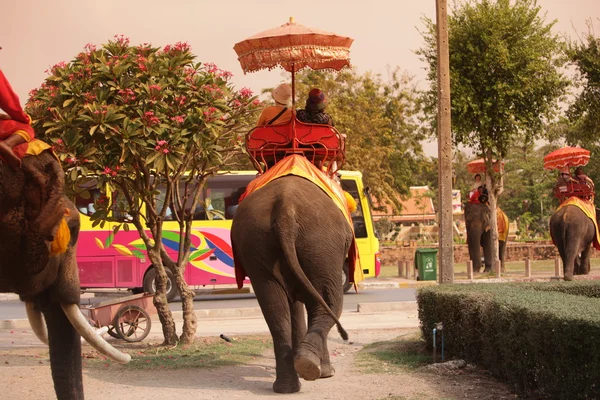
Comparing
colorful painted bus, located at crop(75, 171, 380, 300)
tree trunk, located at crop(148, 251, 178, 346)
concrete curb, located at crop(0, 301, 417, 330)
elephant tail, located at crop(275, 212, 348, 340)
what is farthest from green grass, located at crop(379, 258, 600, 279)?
elephant tail, located at crop(275, 212, 348, 340)

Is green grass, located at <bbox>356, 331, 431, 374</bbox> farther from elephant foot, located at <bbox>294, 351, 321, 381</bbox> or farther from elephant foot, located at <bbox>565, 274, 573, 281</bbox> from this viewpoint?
elephant foot, located at <bbox>565, 274, 573, 281</bbox>

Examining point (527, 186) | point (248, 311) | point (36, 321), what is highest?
point (527, 186)

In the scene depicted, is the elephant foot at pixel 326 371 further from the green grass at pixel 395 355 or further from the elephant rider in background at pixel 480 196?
the elephant rider in background at pixel 480 196

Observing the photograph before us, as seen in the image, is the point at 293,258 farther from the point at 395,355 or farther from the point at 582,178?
the point at 582,178

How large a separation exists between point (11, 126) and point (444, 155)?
8.72 m

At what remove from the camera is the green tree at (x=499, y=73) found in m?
25.9

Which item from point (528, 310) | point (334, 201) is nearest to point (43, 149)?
point (334, 201)

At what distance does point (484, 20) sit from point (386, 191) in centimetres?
1429

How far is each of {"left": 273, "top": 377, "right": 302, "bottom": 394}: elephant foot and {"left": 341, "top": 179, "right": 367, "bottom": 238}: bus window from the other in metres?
15.0

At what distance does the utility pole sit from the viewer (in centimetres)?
1297

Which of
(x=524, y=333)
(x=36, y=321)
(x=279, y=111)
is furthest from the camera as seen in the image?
(x=279, y=111)

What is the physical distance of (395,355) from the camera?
11.3 metres

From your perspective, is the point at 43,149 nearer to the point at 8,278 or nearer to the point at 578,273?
the point at 8,278

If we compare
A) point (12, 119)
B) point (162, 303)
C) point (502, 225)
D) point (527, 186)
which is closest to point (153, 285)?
point (162, 303)
